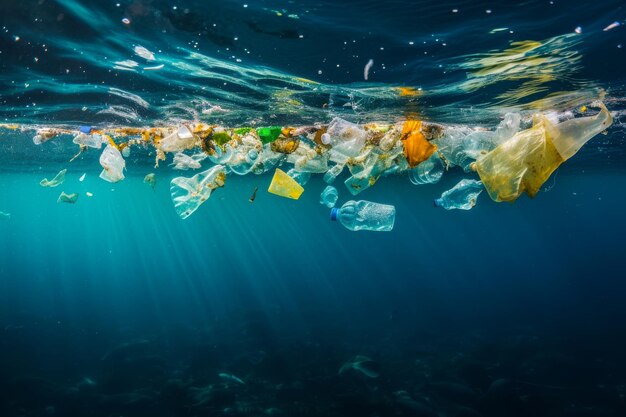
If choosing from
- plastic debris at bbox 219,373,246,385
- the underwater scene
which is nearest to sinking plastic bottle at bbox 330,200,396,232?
the underwater scene

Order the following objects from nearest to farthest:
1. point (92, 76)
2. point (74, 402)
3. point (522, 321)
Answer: point (92, 76), point (74, 402), point (522, 321)

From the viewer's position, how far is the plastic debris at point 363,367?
44.8ft

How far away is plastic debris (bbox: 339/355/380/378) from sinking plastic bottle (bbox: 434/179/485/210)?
915cm

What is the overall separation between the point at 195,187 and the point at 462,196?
17.3 ft

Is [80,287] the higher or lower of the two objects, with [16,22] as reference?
lower

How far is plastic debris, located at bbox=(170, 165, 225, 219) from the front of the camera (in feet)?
19.6

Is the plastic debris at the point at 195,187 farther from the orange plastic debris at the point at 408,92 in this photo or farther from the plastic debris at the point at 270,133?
the orange plastic debris at the point at 408,92

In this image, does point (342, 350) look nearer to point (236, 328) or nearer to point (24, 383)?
point (236, 328)

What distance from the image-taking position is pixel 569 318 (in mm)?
25266

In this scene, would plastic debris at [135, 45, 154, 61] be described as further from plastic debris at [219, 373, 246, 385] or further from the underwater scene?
plastic debris at [219, 373, 246, 385]

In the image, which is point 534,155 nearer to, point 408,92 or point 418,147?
point 418,147

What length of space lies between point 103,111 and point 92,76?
9.44ft

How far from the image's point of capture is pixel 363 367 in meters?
14.2

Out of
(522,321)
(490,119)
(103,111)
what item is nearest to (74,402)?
(103,111)
